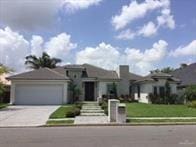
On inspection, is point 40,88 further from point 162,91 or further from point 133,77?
point 162,91

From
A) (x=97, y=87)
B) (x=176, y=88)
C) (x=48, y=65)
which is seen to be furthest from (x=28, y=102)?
(x=48, y=65)

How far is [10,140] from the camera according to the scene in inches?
515

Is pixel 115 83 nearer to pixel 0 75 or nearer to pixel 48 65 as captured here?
pixel 0 75

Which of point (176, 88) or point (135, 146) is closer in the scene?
point (135, 146)

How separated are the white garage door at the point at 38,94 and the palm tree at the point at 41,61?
2122cm

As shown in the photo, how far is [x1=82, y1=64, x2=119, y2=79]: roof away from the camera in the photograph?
4317 centimetres

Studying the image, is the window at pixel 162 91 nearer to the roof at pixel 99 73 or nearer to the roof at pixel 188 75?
the roof at pixel 188 75

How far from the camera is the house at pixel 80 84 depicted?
38.4 metres

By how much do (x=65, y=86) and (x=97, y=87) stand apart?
528 centimetres

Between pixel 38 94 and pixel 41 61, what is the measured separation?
2240cm

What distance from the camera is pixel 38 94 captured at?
3838 centimetres

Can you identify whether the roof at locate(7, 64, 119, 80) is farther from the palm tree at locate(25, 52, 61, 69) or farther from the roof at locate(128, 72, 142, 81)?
the palm tree at locate(25, 52, 61, 69)

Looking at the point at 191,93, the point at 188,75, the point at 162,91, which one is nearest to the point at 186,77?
the point at 188,75

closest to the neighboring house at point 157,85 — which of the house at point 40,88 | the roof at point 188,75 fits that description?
the roof at point 188,75
